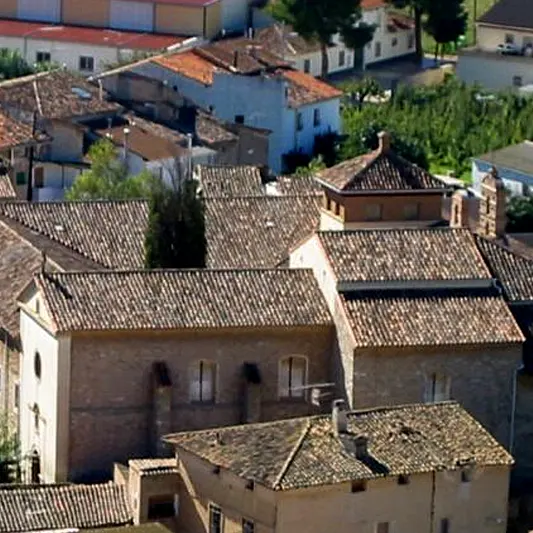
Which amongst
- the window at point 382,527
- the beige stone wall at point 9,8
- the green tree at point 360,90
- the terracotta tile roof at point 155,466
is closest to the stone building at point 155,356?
the terracotta tile roof at point 155,466

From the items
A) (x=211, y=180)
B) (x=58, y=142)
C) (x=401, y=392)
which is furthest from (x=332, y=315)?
(x=58, y=142)

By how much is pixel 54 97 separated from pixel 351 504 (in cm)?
3594

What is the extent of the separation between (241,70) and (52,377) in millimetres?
37373

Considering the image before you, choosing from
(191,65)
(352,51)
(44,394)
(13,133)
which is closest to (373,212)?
(44,394)

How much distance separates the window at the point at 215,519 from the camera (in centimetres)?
6019

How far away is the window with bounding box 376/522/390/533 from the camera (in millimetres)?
59938

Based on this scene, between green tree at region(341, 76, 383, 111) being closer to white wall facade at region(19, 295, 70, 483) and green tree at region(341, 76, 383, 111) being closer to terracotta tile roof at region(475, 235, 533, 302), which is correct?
terracotta tile roof at region(475, 235, 533, 302)

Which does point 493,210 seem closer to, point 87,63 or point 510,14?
point 87,63

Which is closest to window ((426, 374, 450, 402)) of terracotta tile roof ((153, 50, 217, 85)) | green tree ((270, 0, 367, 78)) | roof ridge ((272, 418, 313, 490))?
roof ridge ((272, 418, 313, 490))

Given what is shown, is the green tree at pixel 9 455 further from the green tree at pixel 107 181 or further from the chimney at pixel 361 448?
the green tree at pixel 107 181

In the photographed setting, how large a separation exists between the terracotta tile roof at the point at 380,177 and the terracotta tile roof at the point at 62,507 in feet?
45.0

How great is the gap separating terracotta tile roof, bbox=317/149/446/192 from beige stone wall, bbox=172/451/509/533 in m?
13.9

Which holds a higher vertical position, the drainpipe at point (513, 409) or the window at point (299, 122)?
the drainpipe at point (513, 409)

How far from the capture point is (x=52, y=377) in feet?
211
